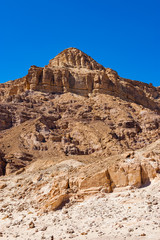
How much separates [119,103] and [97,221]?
4459 cm

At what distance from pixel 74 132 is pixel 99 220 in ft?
106

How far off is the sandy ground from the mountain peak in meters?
55.6

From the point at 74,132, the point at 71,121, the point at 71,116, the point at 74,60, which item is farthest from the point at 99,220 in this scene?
the point at 74,60

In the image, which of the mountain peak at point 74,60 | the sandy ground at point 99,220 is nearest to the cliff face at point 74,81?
the mountain peak at point 74,60

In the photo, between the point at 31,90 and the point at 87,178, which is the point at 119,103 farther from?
the point at 87,178

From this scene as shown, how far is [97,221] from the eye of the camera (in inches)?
392

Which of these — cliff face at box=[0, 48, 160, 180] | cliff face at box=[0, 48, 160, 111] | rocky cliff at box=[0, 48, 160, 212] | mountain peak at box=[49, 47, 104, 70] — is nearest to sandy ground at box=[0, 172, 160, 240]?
rocky cliff at box=[0, 48, 160, 212]

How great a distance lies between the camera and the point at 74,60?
224ft

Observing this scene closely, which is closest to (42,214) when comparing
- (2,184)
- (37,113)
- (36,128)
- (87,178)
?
(87,178)

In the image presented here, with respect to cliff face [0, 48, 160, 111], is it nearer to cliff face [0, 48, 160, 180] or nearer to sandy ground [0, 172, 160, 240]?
cliff face [0, 48, 160, 180]

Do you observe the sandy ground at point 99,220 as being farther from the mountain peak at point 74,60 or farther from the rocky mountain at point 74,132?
the mountain peak at point 74,60

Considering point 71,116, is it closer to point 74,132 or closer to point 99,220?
point 74,132

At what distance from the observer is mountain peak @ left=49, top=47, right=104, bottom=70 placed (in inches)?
2638

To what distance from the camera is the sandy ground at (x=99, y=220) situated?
873 cm
